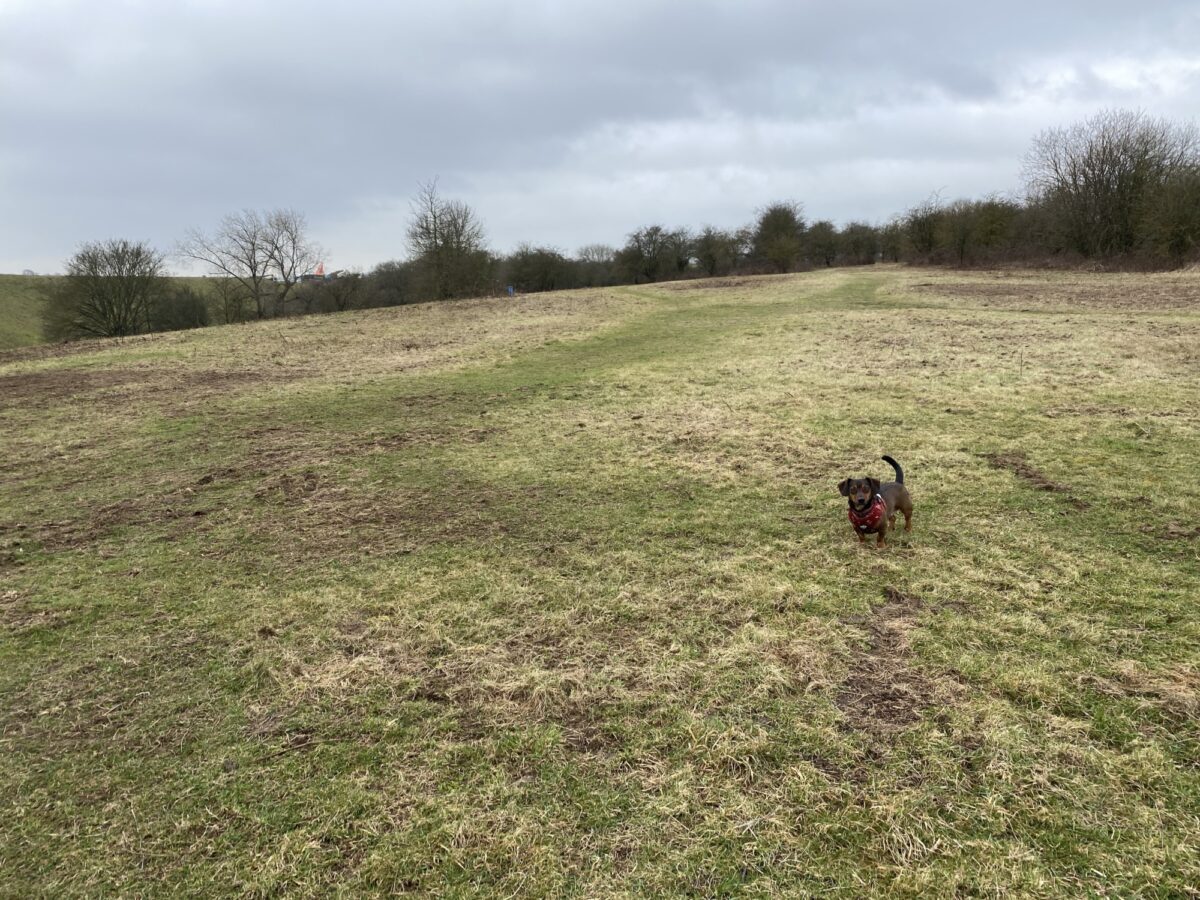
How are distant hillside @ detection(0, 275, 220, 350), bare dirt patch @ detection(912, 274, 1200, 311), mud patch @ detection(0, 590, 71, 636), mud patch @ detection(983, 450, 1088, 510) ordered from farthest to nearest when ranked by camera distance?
distant hillside @ detection(0, 275, 220, 350) < bare dirt patch @ detection(912, 274, 1200, 311) < mud patch @ detection(983, 450, 1088, 510) < mud patch @ detection(0, 590, 71, 636)

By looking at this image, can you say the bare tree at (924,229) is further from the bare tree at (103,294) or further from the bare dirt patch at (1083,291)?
the bare tree at (103,294)

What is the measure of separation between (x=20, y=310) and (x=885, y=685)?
3072 inches

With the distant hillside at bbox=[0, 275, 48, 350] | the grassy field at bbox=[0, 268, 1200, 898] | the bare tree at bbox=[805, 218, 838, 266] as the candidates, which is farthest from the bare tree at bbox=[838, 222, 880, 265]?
the distant hillside at bbox=[0, 275, 48, 350]

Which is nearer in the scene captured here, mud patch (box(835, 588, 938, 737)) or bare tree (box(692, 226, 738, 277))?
mud patch (box(835, 588, 938, 737))

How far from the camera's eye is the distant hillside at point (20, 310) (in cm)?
5009

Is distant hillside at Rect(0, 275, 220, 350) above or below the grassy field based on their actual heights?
above

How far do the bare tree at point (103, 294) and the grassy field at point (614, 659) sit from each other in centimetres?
3773

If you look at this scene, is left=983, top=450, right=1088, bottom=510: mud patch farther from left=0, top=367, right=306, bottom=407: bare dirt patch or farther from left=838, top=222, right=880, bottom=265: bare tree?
left=838, top=222, right=880, bottom=265: bare tree

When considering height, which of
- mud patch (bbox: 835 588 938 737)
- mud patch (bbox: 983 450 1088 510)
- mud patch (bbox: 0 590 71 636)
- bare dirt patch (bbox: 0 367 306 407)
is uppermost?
bare dirt patch (bbox: 0 367 306 407)

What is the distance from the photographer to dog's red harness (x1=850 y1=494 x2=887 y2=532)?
422cm

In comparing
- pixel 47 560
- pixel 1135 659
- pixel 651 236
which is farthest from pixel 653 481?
pixel 651 236

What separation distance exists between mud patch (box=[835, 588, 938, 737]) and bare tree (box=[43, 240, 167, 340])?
45.5 metres

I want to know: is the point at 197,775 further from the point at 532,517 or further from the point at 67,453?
the point at 67,453

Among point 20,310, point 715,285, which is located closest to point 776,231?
point 715,285
